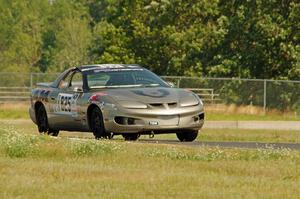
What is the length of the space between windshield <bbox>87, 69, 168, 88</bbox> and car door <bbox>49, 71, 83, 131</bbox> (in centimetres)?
32

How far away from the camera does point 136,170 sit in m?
13.2

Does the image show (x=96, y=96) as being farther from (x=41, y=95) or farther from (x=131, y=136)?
(x=41, y=95)

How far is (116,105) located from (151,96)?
0.63 metres

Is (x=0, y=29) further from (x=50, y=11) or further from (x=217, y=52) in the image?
(x=217, y=52)

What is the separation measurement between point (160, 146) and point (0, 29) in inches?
4510

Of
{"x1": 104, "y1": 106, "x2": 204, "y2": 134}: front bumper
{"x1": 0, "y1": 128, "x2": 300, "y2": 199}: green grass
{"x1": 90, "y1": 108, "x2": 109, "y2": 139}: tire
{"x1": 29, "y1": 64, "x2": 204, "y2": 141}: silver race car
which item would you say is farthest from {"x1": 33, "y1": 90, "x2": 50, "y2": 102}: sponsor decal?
{"x1": 0, "y1": 128, "x2": 300, "y2": 199}: green grass

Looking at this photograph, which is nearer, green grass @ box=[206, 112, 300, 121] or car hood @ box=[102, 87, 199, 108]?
car hood @ box=[102, 87, 199, 108]

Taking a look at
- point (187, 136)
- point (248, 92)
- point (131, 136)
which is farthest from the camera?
point (248, 92)

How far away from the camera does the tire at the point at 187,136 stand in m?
20.0

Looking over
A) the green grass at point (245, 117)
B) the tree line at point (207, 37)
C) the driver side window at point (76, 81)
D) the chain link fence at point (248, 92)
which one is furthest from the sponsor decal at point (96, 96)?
the tree line at point (207, 37)

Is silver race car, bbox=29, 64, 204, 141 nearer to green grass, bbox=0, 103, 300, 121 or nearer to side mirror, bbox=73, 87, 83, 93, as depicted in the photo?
side mirror, bbox=73, 87, 83, 93

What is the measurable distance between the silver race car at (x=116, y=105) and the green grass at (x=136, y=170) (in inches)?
71.1

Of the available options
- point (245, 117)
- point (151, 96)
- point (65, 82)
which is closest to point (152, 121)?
point (151, 96)

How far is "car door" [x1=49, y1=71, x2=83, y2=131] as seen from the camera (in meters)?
20.3
